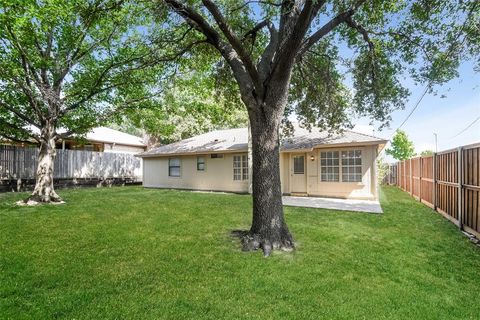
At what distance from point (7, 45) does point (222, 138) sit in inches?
418

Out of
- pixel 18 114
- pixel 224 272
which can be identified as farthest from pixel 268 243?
pixel 18 114

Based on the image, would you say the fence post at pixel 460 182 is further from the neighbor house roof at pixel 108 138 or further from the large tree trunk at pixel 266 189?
the neighbor house roof at pixel 108 138

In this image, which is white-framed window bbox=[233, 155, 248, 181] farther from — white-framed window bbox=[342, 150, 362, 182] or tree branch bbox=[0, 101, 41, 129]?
tree branch bbox=[0, 101, 41, 129]

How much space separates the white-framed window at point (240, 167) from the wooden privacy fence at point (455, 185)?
776 cm

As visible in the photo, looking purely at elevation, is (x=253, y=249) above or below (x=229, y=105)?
below

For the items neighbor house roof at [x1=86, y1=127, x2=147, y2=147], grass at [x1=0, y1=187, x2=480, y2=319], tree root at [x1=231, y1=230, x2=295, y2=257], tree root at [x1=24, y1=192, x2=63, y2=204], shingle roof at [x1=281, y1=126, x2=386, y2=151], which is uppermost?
neighbor house roof at [x1=86, y1=127, x2=147, y2=147]

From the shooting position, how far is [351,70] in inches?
329

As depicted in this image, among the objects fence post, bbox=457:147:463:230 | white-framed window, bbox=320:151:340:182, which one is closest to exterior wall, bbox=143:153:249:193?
→ white-framed window, bbox=320:151:340:182

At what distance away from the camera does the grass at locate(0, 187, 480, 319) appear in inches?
119

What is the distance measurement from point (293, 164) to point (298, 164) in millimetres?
245

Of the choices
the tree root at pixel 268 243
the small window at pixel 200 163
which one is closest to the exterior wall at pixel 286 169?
the small window at pixel 200 163

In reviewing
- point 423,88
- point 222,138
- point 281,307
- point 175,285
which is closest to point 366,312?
point 281,307

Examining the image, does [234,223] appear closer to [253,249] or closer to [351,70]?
[253,249]

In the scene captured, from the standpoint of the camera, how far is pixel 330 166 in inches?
490
